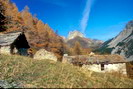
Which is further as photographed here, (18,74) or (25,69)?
(25,69)

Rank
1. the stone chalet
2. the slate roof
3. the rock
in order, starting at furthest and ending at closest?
the stone chalet, the rock, the slate roof

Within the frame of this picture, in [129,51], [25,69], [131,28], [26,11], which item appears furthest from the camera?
[131,28]

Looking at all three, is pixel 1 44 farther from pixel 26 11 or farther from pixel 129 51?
pixel 129 51

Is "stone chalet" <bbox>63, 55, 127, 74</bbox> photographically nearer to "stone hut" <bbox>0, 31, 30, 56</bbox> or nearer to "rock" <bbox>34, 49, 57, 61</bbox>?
"rock" <bbox>34, 49, 57, 61</bbox>

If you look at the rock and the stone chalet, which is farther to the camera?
the stone chalet

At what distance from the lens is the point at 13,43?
2666cm

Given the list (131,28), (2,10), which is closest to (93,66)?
(2,10)

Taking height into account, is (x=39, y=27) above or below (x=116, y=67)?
above

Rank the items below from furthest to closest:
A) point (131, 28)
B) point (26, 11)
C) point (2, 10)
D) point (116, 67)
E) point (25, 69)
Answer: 1. point (131, 28)
2. point (26, 11)
3. point (116, 67)
4. point (2, 10)
5. point (25, 69)

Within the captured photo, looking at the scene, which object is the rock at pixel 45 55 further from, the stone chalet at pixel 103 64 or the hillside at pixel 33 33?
the hillside at pixel 33 33

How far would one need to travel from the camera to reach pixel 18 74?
10047 mm

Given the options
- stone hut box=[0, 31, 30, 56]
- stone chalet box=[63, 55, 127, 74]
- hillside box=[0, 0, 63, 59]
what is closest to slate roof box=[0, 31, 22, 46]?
stone hut box=[0, 31, 30, 56]

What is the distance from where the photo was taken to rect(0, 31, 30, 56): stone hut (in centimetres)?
2573

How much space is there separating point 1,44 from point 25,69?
1605cm
